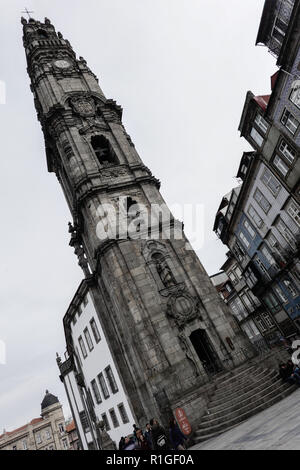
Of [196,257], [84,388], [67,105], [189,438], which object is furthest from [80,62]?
[189,438]

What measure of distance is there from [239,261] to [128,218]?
2192 cm

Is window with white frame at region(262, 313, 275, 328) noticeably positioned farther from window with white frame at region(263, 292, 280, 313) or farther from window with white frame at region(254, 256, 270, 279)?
window with white frame at region(254, 256, 270, 279)

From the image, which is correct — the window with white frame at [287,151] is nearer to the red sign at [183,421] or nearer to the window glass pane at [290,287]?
the window glass pane at [290,287]

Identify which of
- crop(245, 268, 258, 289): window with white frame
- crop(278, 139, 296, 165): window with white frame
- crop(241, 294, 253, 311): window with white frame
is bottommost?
crop(241, 294, 253, 311): window with white frame

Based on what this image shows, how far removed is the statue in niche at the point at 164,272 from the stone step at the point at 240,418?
10.1m

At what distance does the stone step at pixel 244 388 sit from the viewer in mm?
16438

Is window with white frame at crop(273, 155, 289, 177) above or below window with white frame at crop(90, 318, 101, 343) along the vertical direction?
above

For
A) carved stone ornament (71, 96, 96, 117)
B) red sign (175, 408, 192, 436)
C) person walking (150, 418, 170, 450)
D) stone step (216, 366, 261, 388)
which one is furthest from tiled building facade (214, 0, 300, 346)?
person walking (150, 418, 170, 450)

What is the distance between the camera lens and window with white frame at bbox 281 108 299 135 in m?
21.8

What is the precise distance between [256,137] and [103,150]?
14.8 m

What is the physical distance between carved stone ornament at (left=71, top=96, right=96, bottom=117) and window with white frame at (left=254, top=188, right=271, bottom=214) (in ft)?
61.9

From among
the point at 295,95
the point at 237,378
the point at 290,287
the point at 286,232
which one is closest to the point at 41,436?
the point at 290,287

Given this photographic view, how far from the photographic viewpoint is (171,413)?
1794cm

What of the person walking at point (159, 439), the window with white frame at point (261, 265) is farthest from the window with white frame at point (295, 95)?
the person walking at point (159, 439)
